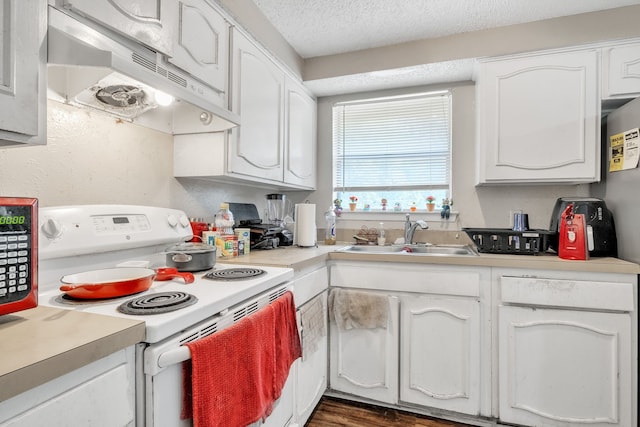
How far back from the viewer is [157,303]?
85 cm

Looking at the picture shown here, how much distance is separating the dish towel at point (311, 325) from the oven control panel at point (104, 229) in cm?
68

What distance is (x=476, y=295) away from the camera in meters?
1.73

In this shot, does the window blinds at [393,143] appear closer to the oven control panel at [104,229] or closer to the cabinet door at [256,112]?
the cabinet door at [256,112]

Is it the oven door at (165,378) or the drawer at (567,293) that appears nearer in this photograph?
the oven door at (165,378)

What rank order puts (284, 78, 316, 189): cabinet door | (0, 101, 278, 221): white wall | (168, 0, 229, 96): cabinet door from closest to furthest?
(0, 101, 278, 221): white wall
(168, 0, 229, 96): cabinet door
(284, 78, 316, 189): cabinet door

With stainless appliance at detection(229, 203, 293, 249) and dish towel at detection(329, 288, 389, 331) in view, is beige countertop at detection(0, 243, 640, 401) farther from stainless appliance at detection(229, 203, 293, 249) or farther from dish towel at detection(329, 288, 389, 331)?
dish towel at detection(329, 288, 389, 331)

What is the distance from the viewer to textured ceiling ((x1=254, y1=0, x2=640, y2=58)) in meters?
1.83

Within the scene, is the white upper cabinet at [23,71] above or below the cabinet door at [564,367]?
above

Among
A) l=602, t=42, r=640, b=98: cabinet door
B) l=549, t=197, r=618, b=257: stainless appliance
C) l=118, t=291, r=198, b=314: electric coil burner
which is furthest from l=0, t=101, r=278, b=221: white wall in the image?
l=602, t=42, r=640, b=98: cabinet door

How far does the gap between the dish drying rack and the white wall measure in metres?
1.24

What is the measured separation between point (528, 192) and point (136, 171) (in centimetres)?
236

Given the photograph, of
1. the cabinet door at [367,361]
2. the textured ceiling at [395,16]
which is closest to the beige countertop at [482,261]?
the cabinet door at [367,361]

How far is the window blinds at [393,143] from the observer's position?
8.20 feet

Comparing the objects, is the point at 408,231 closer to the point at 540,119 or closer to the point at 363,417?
the point at 540,119
